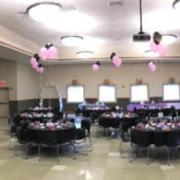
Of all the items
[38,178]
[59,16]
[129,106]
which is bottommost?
[38,178]

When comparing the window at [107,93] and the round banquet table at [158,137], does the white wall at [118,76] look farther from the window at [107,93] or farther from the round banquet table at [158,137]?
the round banquet table at [158,137]

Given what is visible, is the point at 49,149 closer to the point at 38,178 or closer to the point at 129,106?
the point at 38,178

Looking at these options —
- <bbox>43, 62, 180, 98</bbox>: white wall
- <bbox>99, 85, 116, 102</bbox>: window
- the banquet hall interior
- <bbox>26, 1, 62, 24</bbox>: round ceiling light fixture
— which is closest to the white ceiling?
the banquet hall interior

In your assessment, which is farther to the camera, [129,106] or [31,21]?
[129,106]

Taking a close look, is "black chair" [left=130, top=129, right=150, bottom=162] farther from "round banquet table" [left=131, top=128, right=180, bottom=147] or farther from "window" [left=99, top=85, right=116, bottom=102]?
"window" [left=99, top=85, right=116, bottom=102]

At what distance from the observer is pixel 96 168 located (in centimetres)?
659

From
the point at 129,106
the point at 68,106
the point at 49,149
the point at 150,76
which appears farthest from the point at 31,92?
the point at 49,149

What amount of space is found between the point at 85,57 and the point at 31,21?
642 cm

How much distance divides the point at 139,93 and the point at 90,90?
293 centimetres

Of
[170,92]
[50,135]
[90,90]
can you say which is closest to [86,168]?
[50,135]

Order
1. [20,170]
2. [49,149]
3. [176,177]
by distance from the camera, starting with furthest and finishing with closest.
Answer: [49,149]
[20,170]
[176,177]

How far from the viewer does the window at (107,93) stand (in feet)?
60.4

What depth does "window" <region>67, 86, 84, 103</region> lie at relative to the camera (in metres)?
18.6

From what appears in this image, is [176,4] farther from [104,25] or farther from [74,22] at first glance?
[74,22]
